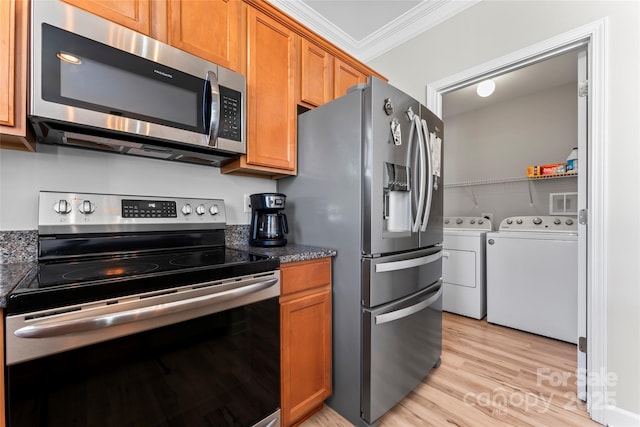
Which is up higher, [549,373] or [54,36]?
[54,36]

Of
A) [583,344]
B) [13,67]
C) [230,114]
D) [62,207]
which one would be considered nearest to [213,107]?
[230,114]

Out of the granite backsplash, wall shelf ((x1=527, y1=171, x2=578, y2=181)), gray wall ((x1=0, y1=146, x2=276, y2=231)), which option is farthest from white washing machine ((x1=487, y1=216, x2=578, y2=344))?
the granite backsplash

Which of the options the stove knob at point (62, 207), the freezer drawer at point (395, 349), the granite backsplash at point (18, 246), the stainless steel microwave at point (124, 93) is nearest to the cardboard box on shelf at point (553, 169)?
the freezer drawer at point (395, 349)

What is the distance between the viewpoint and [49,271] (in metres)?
0.94

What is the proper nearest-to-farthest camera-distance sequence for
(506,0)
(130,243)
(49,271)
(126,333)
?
(126,333)
(49,271)
(130,243)
(506,0)

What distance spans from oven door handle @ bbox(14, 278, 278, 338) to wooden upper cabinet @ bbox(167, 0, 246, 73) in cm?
115

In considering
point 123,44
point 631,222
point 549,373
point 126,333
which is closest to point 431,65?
point 631,222

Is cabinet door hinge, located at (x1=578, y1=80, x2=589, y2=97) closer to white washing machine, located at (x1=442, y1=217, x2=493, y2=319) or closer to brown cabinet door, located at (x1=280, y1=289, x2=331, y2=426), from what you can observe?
white washing machine, located at (x1=442, y1=217, x2=493, y2=319)

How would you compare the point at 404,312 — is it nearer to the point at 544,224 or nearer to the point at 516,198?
the point at 544,224

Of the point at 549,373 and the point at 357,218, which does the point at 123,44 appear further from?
the point at 549,373

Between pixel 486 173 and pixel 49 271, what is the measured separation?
4.43 metres

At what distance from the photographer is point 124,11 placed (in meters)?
1.13

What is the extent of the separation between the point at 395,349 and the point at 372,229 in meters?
0.67

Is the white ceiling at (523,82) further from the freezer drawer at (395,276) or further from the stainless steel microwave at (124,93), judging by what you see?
the stainless steel microwave at (124,93)
